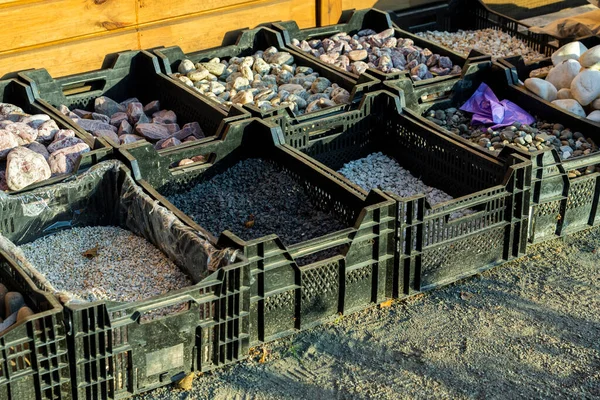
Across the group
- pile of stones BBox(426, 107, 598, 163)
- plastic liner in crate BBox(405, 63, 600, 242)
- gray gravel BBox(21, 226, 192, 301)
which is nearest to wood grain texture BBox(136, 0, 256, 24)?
pile of stones BBox(426, 107, 598, 163)

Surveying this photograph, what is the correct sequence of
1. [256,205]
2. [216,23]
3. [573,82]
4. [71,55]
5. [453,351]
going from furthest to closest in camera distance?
[216,23], [71,55], [573,82], [256,205], [453,351]

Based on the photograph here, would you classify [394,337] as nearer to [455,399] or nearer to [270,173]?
[455,399]

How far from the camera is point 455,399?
3746 millimetres

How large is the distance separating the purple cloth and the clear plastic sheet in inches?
85.2

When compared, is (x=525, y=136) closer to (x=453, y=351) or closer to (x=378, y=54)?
(x=378, y=54)

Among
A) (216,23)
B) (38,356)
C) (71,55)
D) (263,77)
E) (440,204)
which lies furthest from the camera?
(216,23)

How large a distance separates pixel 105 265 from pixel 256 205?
891mm

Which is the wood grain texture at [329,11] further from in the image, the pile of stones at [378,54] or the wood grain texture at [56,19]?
the wood grain texture at [56,19]

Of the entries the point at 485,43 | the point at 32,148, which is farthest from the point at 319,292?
the point at 485,43

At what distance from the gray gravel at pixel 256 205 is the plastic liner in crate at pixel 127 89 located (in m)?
0.42

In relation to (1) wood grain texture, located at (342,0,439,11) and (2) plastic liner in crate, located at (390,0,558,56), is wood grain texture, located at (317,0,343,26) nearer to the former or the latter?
(1) wood grain texture, located at (342,0,439,11)

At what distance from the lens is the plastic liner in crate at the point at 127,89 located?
18.1 ft

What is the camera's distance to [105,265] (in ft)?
14.1

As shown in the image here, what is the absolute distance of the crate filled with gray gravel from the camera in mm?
5660
